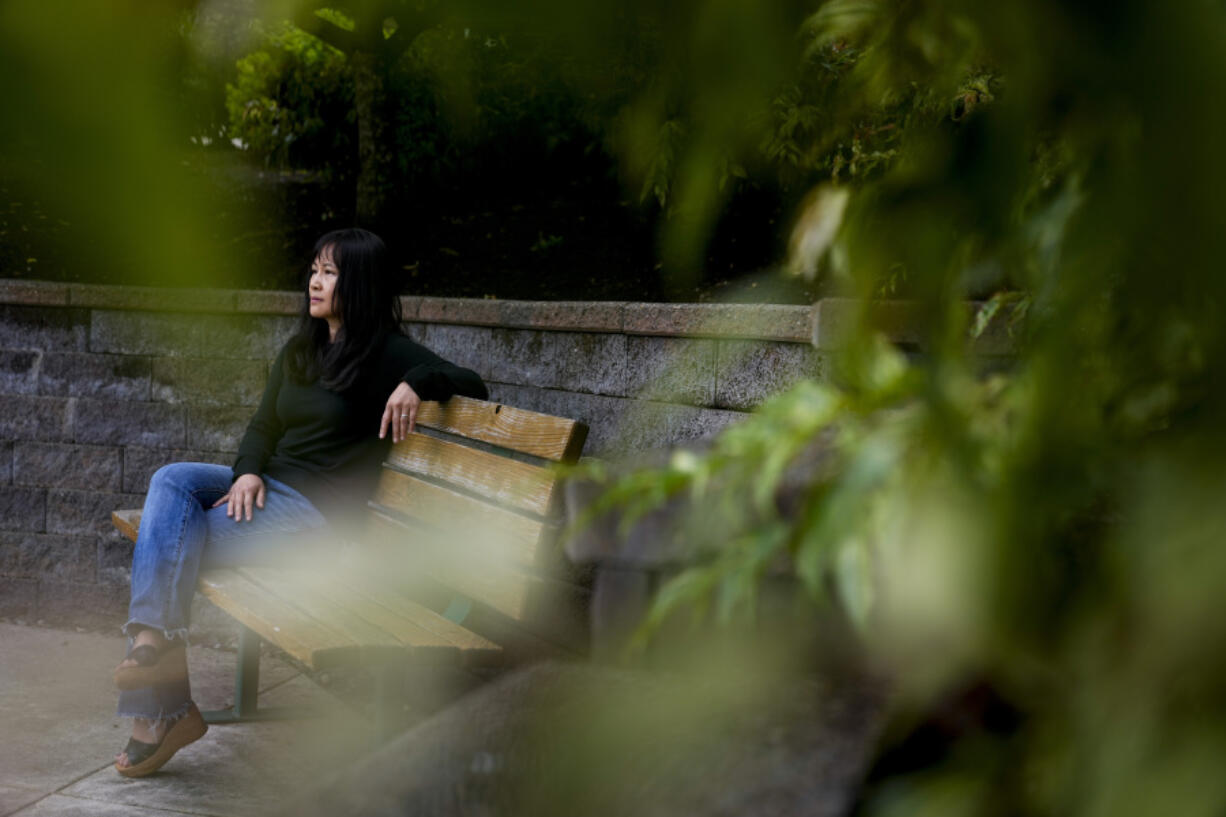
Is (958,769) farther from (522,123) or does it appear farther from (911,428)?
(522,123)

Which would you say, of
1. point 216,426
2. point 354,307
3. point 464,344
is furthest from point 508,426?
point 216,426

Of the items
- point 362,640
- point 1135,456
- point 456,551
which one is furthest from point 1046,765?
point 456,551

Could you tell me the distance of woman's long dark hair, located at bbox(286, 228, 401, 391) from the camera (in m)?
3.79

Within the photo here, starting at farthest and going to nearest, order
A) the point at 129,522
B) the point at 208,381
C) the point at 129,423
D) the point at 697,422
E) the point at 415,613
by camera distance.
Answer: the point at 129,423 → the point at 208,381 → the point at 129,522 → the point at 697,422 → the point at 415,613

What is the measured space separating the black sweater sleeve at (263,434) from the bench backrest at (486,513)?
1.21ft

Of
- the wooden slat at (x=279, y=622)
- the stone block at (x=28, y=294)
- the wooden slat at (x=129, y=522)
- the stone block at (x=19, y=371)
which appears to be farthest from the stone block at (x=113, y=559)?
the wooden slat at (x=279, y=622)

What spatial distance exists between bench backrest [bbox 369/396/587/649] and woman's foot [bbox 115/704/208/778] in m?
0.74

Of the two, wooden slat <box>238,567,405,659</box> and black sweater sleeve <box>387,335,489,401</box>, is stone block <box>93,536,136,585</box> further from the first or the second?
black sweater sleeve <box>387,335,489,401</box>

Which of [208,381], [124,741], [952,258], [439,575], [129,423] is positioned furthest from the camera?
[129,423]

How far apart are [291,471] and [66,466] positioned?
1.78 meters

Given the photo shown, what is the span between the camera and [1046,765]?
0.60 metres

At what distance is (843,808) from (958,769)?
274mm

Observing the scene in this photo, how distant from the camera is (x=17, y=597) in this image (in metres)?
5.20

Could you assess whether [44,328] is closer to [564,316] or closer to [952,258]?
[564,316]
